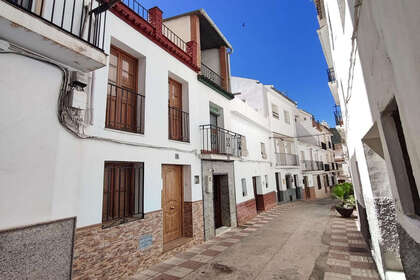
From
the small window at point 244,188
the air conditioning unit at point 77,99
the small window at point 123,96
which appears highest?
the small window at point 123,96

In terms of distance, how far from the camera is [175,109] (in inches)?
269

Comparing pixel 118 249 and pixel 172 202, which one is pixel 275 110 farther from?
pixel 118 249

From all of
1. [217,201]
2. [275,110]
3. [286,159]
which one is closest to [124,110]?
[217,201]

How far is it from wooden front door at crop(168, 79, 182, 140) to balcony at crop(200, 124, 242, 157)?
43.1 inches

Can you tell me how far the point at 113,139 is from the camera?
4520 millimetres

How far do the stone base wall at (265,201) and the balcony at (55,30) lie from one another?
11.4 metres

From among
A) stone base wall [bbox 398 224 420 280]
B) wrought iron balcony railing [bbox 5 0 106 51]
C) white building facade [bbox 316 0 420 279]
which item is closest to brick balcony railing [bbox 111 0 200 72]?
wrought iron balcony railing [bbox 5 0 106 51]

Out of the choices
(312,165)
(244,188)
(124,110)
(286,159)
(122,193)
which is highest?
(124,110)

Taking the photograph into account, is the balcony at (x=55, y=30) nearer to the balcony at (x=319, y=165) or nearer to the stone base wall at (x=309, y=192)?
the stone base wall at (x=309, y=192)

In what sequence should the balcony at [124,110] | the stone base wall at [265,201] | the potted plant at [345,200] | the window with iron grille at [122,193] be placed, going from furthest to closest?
1. the stone base wall at [265,201]
2. the potted plant at [345,200]
3. the balcony at [124,110]
4. the window with iron grille at [122,193]

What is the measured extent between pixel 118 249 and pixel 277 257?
4074 mm

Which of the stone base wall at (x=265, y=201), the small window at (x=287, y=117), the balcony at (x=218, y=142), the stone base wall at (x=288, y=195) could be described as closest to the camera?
the balcony at (x=218, y=142)

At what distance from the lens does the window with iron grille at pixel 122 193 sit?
4.58 meters

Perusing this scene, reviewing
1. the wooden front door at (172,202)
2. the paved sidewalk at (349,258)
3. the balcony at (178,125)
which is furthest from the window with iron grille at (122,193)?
the paved sidewalk at (349,258)
